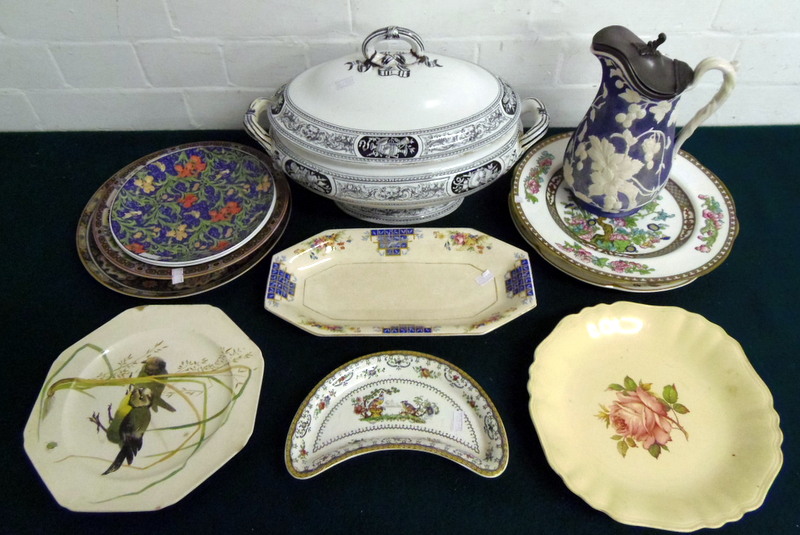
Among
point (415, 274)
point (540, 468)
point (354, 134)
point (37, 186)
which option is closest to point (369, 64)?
point (354, 134)

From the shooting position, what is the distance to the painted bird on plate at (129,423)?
61 centimetres

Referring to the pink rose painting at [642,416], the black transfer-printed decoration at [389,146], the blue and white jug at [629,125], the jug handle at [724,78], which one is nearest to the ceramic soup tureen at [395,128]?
the black transfer-printed decoration at [389,146]

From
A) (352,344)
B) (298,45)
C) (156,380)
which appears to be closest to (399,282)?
(352,344)

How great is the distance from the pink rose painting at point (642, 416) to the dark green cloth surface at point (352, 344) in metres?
0.10

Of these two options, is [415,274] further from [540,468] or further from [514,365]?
[540,468]

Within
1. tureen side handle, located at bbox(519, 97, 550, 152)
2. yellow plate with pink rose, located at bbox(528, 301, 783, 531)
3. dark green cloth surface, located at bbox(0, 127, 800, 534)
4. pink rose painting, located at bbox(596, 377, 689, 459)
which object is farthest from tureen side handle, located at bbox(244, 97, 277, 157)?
pink rose painting, located at bbox(596, 377, 689, 459)

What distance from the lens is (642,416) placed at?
0.64m

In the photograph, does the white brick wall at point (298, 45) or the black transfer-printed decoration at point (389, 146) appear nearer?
the black transfer-printed decoration at point (389, 146)

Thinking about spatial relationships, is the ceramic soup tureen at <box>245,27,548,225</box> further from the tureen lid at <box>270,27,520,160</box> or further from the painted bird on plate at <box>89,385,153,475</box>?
the painted bird on plate at <box>89,385,153,475</box>

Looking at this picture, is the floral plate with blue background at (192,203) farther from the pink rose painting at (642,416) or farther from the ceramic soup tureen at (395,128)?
the pink rose painting at (642,416)

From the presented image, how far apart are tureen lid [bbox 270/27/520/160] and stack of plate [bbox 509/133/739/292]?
16 centimetres

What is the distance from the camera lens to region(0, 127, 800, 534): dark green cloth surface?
0.57m

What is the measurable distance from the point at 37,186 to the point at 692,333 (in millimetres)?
1133

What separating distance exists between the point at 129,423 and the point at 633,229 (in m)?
0.77
